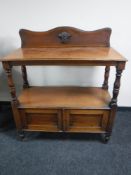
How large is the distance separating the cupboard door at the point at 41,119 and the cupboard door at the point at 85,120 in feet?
0.26

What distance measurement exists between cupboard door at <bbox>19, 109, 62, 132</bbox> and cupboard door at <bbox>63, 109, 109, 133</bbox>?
0.08 m

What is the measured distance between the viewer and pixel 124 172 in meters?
1.20

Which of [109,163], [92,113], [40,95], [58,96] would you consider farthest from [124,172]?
[40,95]

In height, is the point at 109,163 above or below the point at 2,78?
below

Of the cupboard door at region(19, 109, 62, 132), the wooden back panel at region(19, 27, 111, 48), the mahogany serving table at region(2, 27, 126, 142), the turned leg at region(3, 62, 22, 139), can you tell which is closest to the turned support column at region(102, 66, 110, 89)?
the mahogany serving table at region(2, 27, 126, 142)

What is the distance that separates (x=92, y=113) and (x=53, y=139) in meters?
0.50

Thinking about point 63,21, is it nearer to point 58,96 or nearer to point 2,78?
point 58,96

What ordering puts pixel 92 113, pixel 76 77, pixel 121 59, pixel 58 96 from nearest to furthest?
pixel 121 59, pixel 92 113, pixel 58 96, pixel 76 77

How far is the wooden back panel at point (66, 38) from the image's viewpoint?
1.41 meters

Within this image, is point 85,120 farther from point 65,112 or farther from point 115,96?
point 115,96

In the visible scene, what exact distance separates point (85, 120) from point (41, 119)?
0.39 m

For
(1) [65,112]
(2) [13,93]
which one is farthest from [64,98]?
(2) [13,93]

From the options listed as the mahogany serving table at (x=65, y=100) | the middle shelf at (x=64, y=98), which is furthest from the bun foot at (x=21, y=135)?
the middle shelf at (x=64, y=98)

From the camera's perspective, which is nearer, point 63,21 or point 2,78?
point 63,21
